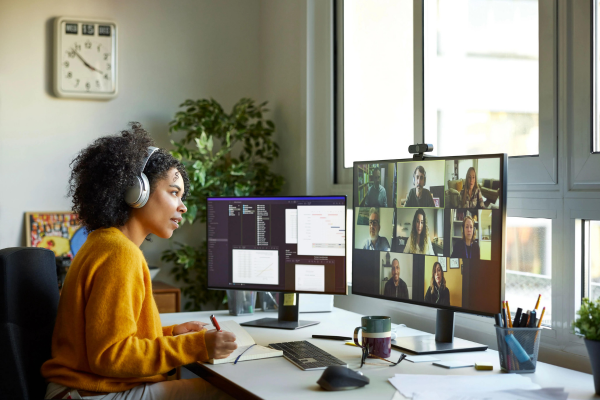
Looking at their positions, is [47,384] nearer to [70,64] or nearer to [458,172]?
[458,172]

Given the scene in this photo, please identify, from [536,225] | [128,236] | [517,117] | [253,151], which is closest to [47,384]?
[128,236]

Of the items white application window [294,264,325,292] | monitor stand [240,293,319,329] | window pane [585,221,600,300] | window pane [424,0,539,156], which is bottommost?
monitor stand [240,293,319,329]

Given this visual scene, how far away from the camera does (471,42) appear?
1.93m

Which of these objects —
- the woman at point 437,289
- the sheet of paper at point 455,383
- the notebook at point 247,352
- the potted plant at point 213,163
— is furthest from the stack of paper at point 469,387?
the potted plant at point 213,163

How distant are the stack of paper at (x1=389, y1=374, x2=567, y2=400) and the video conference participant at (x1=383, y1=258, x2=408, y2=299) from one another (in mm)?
371

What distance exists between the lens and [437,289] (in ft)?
5.02

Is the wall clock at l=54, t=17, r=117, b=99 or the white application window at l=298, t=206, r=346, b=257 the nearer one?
the white application window at l=298, t=206, r=346, b=257

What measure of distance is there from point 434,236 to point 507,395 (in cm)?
50

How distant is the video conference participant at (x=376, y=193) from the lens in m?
1.72

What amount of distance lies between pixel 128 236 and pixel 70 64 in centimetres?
177

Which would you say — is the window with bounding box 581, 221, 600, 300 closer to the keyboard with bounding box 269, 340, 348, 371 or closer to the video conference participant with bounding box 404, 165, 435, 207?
the video conference participant with bounding box 404, 165, 435, 207

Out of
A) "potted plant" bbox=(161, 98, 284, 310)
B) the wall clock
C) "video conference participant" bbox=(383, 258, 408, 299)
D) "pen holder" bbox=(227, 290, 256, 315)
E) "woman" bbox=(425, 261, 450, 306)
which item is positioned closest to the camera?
"woman" bbox=(425, 261, 450, 306)

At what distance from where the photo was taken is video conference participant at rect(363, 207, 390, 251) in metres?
1.71

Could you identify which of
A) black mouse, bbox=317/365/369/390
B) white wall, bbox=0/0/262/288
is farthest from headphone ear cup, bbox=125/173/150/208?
white wall, bbox=0/0/262/288
